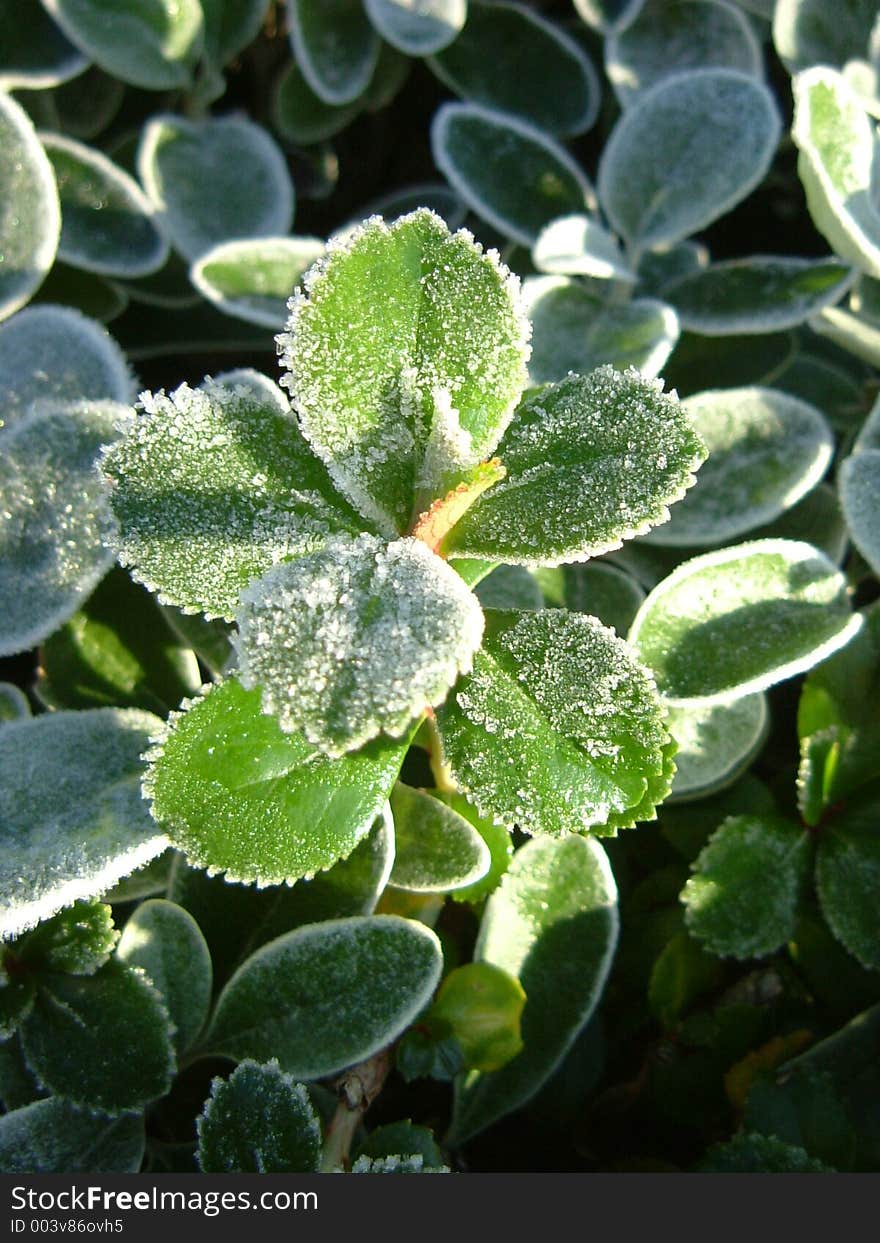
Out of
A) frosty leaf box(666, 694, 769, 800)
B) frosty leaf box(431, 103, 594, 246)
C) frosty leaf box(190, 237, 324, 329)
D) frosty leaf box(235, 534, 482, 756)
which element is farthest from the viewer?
frosty leaf box(431, 103, 594, 246)

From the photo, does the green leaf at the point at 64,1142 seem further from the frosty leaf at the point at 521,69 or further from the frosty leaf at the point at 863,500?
the frosty leaf at the point at 521,69

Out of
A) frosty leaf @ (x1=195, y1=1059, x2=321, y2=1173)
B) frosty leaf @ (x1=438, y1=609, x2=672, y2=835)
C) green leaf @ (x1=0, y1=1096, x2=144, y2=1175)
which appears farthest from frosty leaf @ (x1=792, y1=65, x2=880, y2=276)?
green leaf @ (x1=0, y1=1096, x2=144, y2=1175)

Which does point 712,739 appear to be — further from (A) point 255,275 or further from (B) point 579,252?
(A) point 255,275

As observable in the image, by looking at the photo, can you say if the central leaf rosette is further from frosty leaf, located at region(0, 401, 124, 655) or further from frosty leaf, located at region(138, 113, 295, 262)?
frosty leaf, located at region(138, 113, 295, 262)

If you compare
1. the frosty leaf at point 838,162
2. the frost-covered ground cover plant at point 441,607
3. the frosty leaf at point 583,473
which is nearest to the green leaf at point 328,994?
the frost-covered ground cover plant at point 441,607

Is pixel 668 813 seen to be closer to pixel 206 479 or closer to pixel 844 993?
pixel 844 993

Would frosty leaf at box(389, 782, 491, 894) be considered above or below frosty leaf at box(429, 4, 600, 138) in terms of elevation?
below

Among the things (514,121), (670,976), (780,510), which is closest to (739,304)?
(780,510)
